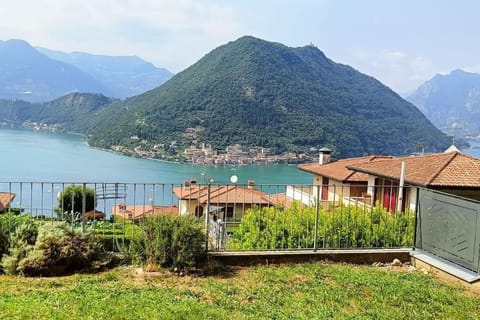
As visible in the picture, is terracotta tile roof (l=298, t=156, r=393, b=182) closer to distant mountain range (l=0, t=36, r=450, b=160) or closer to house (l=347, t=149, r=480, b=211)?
house (l=347, t=149, r=480, b=211)

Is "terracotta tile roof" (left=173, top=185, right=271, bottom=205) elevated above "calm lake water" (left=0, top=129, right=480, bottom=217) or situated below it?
above

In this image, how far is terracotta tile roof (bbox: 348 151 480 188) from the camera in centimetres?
1579

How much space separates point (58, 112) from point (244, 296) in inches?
6799

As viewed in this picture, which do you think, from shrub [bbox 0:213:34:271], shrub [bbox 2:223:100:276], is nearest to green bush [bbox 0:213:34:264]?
shrub [bbox 0:213:34:271]

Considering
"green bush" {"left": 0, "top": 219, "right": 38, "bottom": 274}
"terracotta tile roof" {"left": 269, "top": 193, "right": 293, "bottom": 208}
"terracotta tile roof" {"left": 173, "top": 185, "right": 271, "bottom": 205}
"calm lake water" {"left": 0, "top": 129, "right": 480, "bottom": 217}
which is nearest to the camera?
"green bush" {"left": 0, "top": 219, "right": 38, "bottom": 274}

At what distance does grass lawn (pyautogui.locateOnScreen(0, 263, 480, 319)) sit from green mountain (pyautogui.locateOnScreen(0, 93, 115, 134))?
490 ft

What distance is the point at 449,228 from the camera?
6543 mm

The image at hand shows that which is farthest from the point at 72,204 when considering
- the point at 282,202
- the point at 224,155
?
the point at 224,155

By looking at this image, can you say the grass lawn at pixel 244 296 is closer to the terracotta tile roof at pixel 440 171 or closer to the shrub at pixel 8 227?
the shrub at pixel 8 227

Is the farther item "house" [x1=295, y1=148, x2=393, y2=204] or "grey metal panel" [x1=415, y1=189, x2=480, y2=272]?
"house" [x1=295, y1=148, x2=393, y2=204]

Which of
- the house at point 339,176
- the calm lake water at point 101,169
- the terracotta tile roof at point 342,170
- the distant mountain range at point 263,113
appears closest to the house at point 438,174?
the house at point 339,176

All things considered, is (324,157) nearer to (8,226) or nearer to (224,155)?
(8,226)

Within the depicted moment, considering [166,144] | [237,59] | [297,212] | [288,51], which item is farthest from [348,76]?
[297,212]

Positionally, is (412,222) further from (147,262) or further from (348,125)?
(348,125)
